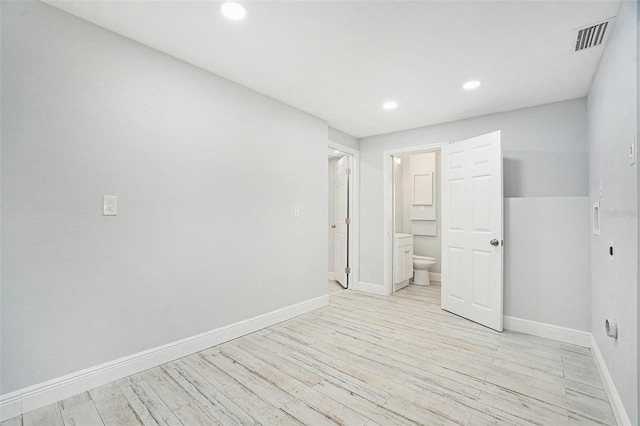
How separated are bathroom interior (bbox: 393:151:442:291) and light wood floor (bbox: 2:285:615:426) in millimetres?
2171

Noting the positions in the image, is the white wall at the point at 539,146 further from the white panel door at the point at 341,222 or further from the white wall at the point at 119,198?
the white wall at the point at 119,198

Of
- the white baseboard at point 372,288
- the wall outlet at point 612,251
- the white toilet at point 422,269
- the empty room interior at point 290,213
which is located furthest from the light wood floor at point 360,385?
the white toilet at point 422,269

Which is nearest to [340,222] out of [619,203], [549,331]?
[549,331]

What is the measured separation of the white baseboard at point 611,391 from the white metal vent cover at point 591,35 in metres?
2.30

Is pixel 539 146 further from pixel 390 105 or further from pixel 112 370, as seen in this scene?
pixel 112 370

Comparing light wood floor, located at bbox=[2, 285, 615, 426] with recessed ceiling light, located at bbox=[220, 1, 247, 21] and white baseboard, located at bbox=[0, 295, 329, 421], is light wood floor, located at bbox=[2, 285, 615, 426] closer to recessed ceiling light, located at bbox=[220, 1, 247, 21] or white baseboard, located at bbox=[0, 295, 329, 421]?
white baseboard, located at bbox=[0, 295, 329, 421]

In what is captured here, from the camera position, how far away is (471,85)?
280 cm

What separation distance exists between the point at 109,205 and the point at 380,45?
7.43 feet

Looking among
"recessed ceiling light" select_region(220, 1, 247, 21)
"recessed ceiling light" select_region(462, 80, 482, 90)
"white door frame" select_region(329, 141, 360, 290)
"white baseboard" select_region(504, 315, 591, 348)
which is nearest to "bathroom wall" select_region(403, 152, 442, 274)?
"white door frame" select_region(329, 141, 360, 290)

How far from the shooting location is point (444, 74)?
2.60 m

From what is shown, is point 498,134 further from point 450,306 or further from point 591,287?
point 450,306

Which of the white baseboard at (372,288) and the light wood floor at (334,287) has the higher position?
the white baseboard at (372,288)

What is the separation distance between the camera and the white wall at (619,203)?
1.50 metres

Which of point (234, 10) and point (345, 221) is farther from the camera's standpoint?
point (345, 221)
